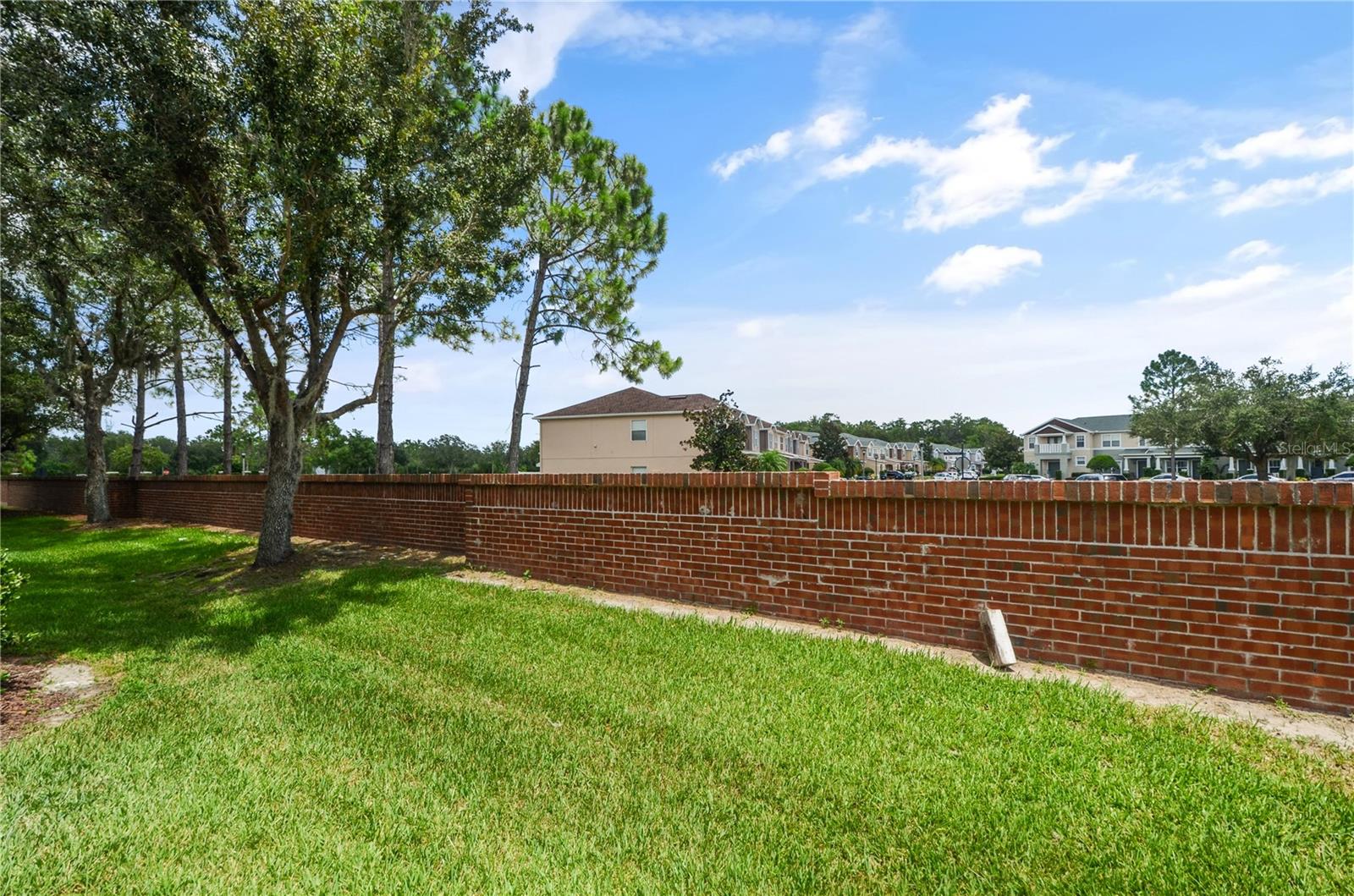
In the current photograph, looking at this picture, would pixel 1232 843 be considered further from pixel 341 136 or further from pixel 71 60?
pixel 71 60

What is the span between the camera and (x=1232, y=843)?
2.21m

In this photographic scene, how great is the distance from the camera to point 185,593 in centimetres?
729

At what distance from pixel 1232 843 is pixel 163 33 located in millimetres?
9828

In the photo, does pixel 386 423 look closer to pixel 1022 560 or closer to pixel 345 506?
pixel 345 506

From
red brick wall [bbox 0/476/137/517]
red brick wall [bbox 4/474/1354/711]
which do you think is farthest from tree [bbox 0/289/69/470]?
red brick wall [bbox 4/474/1354/711]

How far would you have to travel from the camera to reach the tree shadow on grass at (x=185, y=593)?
5.23 meters

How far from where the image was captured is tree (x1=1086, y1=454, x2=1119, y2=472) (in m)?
55.8

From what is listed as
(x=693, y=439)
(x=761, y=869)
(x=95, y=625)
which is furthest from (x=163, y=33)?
(x=693, y=439)

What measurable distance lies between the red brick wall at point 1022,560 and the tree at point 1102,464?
61.7 meters

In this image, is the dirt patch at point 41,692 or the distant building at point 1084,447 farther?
the distant building at point 1084,447

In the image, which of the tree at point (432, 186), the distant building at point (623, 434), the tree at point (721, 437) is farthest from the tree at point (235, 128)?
the distant building at point (623, 434)

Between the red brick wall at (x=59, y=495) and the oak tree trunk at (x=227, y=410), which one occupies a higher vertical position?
the oak tree trunk at (x=227, y=410)

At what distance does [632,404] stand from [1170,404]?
38.5 meters

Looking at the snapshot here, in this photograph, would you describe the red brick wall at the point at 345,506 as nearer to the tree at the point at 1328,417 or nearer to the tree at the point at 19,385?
the tree at the point at 19,385
